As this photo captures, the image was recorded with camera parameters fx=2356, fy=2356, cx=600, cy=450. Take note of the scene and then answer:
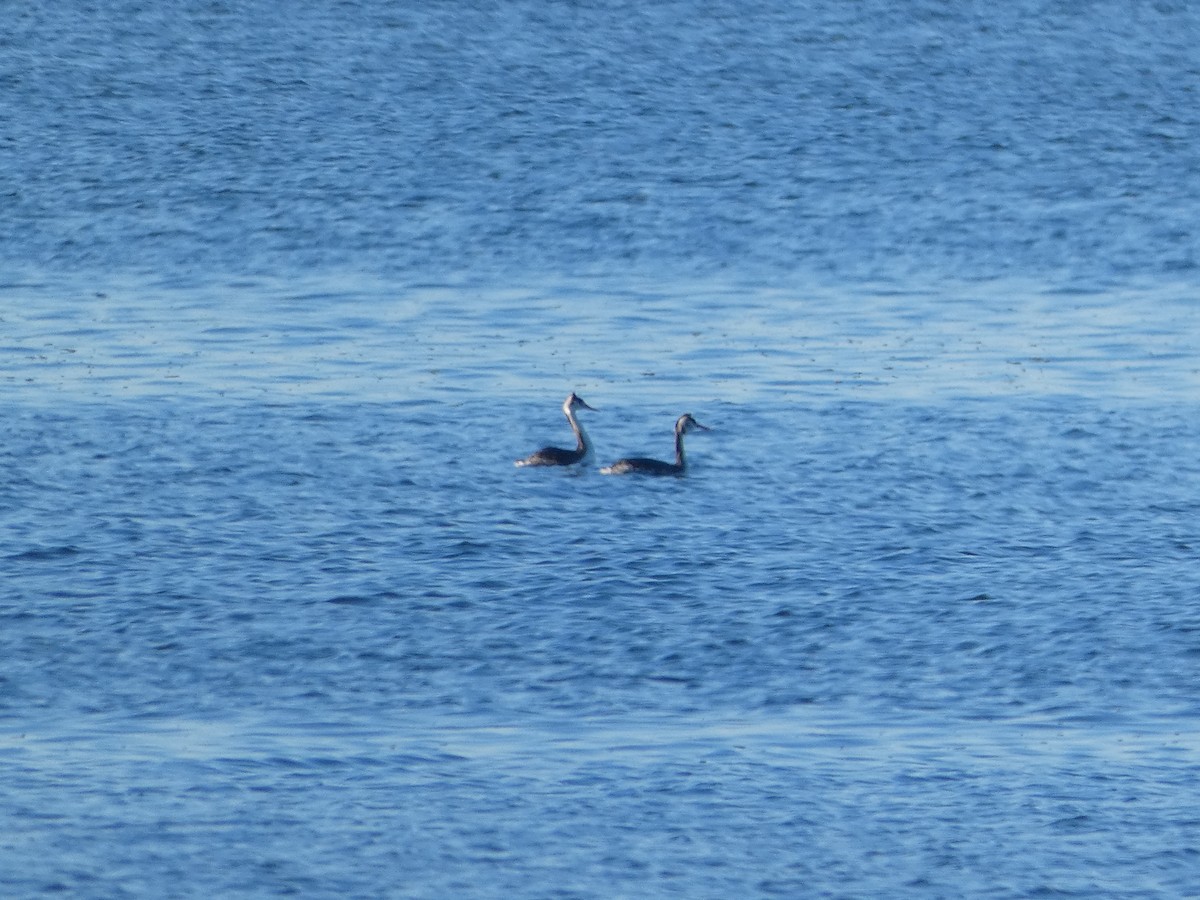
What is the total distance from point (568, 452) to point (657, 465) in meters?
0.89

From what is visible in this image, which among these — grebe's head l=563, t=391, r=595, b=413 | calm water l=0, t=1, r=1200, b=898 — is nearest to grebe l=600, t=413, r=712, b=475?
calm water l=0, t=1, r=1200, b=898

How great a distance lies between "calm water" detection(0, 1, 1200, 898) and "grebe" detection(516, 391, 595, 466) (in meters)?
0.18

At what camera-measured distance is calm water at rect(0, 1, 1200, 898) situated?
1350 cm

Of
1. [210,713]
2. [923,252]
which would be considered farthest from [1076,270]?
[210,713]

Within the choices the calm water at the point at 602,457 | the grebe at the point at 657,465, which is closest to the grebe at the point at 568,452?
the calm water at the point at 602,457

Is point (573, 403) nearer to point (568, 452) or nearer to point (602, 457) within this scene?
point (602, 457)

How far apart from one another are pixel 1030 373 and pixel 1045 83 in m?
18.4

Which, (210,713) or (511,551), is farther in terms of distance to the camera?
(511,551)

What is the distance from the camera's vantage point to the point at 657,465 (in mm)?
22703

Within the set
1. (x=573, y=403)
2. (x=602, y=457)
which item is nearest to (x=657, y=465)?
(x=602, y=457)

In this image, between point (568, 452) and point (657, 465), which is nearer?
point (657, 465)

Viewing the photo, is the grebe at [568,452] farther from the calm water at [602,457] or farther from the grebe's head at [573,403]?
the calm water at [602,457]

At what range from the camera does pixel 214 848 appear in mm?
12938

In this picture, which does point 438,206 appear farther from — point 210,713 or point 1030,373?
point 210,713
